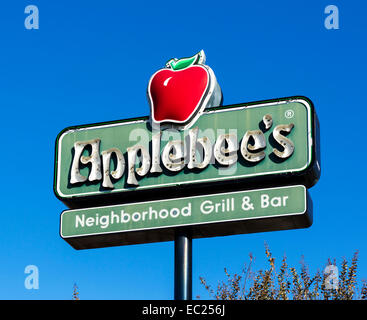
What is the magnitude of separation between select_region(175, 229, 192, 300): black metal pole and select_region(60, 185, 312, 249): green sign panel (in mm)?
206

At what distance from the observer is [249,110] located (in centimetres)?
1561

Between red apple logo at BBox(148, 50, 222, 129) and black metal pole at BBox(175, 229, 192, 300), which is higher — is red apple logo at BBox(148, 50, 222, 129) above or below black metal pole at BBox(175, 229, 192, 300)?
above

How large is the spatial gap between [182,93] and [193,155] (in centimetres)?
137

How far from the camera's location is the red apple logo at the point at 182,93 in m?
16.0

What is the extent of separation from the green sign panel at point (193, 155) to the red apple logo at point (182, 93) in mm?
202

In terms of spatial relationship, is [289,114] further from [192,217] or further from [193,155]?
[192,217]

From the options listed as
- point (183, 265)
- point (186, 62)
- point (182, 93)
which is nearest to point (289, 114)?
point (182, 93)

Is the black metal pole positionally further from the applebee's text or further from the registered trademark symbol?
the registered trademark symbol

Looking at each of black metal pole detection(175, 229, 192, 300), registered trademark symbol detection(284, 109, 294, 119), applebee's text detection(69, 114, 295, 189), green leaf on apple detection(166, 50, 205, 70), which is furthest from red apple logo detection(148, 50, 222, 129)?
black metal pole detection(175, 229, 192, 300)

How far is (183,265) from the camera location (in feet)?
49.1

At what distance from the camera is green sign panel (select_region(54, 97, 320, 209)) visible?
49.4ft

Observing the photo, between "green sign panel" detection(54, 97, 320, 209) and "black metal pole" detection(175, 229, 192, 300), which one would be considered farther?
"green sign panel" detection(54, 97, 320, 209)
